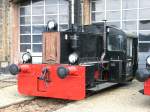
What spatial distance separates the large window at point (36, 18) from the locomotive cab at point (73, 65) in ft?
25.2

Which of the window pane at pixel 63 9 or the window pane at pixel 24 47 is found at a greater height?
the window pane at pixel 63 9

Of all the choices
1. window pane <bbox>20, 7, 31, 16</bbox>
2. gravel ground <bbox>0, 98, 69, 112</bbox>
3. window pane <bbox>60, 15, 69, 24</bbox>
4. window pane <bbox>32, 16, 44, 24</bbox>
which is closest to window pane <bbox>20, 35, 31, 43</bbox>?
window pane <bbox>32, 16, 44, 24</bbox>

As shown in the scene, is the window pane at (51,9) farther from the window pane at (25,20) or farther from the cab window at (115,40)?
the cab window at (115,40)

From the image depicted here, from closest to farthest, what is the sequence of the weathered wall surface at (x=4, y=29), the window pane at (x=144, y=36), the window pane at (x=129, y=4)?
1. the window pane at (x=144, y=36)
2. the window pane at (x=129, y=4)
3. the weathered wall surface at (x=4, y=29)

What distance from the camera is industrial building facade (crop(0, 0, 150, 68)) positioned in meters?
16.7

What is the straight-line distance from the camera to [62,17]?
1900cm

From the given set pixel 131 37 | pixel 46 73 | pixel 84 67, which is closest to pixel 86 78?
pixel 84 67

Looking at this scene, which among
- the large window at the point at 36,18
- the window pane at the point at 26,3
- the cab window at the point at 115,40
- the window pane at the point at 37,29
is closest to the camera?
the cab window at the point at 115,40

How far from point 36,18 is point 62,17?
154 centimetres

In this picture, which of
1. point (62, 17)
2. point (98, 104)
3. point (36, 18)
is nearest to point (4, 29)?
point (36, 18)

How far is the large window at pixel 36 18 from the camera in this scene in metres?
19.1

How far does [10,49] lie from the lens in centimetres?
2053

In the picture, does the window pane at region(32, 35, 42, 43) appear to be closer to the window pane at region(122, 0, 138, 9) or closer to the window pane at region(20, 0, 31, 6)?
the window pane at region(20, 0, 31, 6)

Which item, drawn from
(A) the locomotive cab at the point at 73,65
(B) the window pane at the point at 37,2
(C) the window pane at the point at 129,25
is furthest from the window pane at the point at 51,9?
(A) the locomotive cab at the point at 73,65
